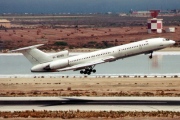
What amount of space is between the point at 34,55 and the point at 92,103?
2362cm

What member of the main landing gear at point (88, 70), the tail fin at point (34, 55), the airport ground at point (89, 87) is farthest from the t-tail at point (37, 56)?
the main landing gear at point (88, 70)

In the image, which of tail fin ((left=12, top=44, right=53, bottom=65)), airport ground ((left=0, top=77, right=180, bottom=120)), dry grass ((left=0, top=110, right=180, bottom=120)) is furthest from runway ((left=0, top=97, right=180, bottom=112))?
tail fin ((left=12, top=44, right=53, bottom=65))

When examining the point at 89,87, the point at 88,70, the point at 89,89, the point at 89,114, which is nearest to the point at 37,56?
the point at 89,87

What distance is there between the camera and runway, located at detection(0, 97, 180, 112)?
6103cm

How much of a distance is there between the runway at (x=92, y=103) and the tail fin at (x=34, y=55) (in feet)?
48.6

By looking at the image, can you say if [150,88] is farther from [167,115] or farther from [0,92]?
[167,115]

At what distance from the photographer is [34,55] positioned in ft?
284

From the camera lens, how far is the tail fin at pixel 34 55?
278 ft

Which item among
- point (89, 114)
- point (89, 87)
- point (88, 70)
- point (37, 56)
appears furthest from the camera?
point (88, 70)

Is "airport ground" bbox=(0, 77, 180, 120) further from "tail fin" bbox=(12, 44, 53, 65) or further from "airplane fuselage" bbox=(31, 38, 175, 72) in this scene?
"tail fin" bbox=(12, 44, 53, 65)

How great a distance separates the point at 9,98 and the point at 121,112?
1837 centimetres

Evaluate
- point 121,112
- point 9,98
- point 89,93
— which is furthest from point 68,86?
point 121,112

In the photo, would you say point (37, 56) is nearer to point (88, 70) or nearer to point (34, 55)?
point (34, 55)

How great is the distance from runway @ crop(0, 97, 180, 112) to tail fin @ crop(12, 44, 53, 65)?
48.6ft
